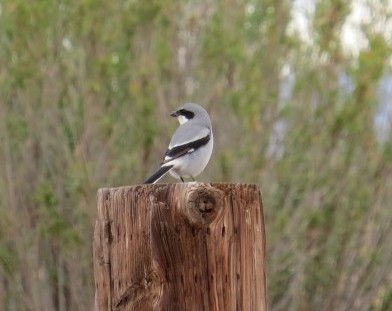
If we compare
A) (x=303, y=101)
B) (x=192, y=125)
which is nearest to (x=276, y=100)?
(x=303, y=101)

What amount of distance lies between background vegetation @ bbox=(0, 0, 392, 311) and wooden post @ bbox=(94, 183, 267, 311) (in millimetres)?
7933

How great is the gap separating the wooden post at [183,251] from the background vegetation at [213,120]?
793 cm

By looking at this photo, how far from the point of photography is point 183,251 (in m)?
3.31

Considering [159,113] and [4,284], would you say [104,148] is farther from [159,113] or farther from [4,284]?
[4,284]

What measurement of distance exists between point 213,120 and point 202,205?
894 cm

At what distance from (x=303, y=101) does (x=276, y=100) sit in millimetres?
302

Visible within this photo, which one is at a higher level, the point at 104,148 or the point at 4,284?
the point at 104,148

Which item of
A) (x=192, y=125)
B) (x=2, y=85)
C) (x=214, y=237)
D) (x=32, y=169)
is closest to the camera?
(x=214, y=237)

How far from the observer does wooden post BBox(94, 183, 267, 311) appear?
130 inches

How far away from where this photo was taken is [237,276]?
11.0ft

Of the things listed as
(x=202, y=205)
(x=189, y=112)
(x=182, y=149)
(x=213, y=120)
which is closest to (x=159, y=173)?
(x=182, y=149)

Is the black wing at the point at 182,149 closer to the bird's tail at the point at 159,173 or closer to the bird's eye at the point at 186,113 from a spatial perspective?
the bird's tail at the point at 159,173

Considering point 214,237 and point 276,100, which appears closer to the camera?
point 214,237

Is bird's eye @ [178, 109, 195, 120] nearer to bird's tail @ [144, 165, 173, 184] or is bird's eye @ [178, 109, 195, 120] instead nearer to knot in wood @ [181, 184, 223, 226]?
bird's tail @ [144, 165, 173, 184]
